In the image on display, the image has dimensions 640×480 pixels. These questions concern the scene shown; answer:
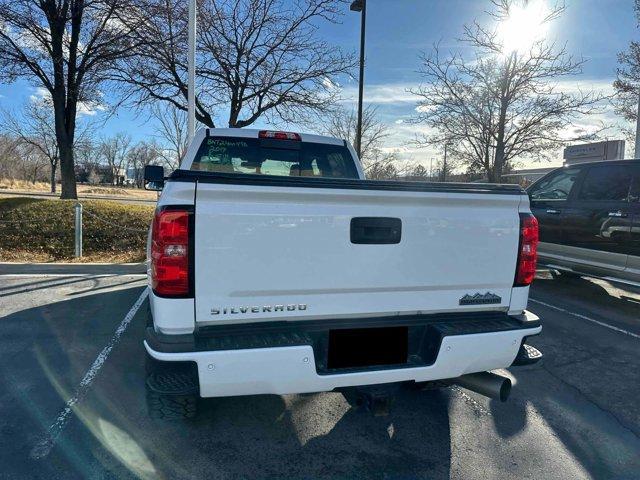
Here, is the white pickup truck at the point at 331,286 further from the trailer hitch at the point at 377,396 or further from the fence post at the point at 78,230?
the fence post at the point at 78,230

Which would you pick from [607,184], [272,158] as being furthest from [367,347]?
[607,184]

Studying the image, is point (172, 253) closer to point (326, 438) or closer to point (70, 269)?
point (326, 438)

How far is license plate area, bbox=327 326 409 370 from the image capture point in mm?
2502

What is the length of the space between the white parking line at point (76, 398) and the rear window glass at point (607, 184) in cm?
677

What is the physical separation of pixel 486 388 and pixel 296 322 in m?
1.29

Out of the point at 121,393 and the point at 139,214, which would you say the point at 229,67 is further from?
the point at 121,393

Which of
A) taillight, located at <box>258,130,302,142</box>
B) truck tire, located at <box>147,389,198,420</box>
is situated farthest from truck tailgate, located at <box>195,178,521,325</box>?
taillight, located at <box>258,130,302,142</box>

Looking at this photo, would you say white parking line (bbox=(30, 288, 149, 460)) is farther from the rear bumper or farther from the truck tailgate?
the truck tailgate

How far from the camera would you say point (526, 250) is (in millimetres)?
2830

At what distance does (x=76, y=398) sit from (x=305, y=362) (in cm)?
221

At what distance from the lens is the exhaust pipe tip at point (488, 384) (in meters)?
2.76

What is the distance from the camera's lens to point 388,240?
8.27 ft

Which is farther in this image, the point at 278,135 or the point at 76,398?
the point at 278,135

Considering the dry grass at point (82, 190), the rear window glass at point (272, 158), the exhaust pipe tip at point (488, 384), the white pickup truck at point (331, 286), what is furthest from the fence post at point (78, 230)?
the dry grass at point (82, 190)
